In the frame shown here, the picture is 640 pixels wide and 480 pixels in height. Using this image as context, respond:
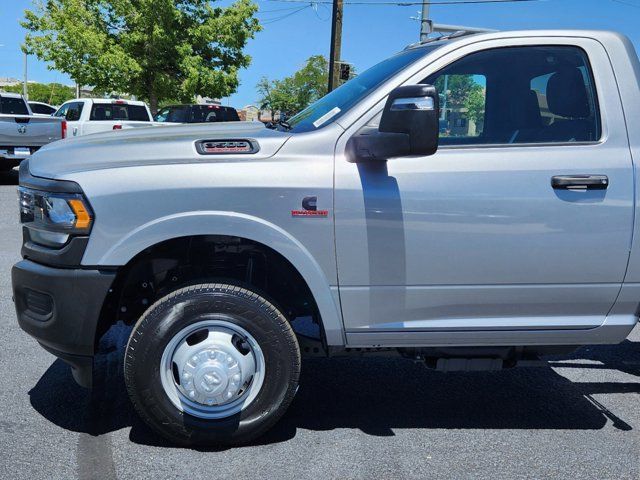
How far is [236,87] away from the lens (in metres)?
26.1

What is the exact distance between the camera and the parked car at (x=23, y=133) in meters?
12.9

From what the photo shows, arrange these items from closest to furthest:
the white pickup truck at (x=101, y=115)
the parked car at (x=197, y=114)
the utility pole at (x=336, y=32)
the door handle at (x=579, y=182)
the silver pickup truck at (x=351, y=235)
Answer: the silver pickup truck at (x=351, y=235), the door handle at (x=579, y=182), the white pickup truck at (x=101, y=115), the parked car at (x=197, y=114), the utility pole at (x=336, y=32)

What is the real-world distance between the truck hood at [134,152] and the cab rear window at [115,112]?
14.0 m

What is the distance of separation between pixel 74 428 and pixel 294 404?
1.25 metres

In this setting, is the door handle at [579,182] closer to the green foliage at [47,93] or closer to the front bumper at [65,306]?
the front bumper at [65,306]

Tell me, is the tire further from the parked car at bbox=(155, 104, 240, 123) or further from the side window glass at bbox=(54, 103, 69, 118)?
the side window glass at bbox=(54, 103, 69, 118)

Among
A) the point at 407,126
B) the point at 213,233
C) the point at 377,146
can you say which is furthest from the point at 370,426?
the point at 407,126

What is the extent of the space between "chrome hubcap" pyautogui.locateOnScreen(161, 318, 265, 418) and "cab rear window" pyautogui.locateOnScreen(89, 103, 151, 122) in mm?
14502

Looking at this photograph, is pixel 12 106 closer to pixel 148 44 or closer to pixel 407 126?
pixel 148 44

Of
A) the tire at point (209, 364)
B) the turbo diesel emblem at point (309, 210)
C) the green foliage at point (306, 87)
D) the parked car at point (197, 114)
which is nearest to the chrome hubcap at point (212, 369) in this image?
the tire at point (209, 364)

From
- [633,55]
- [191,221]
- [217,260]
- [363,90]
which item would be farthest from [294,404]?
[633,55]

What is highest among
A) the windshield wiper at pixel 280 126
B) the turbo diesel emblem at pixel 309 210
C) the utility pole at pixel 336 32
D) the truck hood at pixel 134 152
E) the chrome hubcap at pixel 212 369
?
the utility pole at pixel 336 32

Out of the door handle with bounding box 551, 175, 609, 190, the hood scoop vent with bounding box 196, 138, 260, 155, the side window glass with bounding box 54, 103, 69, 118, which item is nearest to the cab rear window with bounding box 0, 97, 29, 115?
the side window glass with bounding box 54, 103, 69, 118

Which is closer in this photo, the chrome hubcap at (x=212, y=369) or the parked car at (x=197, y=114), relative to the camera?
the chrome hubcap at (x=212, y=369)
